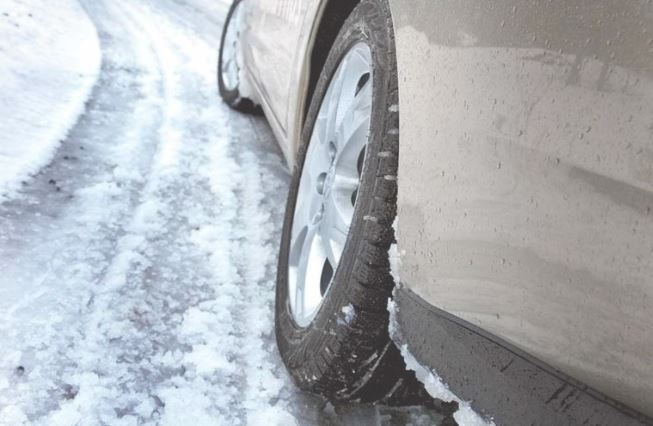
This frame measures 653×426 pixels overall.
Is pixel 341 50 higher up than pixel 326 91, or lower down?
higher up

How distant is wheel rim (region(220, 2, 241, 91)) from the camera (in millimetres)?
3650

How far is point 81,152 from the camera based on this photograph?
9.52 ft

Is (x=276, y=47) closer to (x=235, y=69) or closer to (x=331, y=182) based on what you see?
(x=331, y=182)

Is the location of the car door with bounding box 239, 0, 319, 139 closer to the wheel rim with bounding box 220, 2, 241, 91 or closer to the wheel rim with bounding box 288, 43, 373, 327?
the wheel rim with bounding box 288, 43, 373, 327

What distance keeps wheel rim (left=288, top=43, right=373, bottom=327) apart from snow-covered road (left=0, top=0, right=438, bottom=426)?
28cm

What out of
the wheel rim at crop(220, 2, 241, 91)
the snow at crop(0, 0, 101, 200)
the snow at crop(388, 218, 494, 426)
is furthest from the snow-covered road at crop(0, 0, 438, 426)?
the snow at crop(388, 218, 494, 426)

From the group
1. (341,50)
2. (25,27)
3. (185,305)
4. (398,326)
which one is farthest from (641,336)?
(25,27)

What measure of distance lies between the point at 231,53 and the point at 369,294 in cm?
281

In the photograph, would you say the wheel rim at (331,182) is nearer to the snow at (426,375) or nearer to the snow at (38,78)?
the snow at (426,375)

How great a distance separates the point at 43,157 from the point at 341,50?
1.64 meters

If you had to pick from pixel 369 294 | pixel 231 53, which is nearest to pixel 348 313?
pixel 369 294

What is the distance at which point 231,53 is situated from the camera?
12.6ft

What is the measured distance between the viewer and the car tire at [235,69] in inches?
145

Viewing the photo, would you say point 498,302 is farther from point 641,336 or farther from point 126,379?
point 126,379
